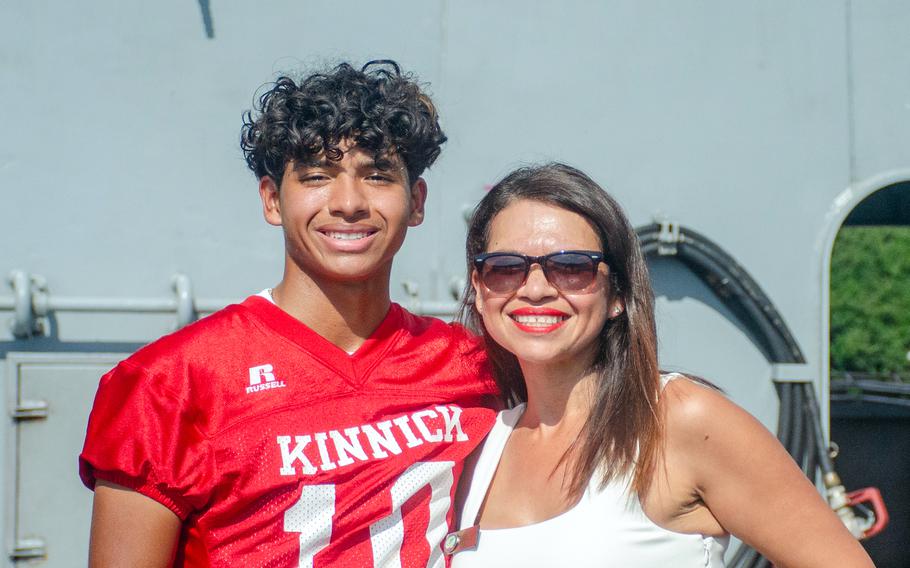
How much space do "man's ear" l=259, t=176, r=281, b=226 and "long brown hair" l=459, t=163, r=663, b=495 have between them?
0.47 m

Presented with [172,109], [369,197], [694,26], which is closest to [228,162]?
[172,109]

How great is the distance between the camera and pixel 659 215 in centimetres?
342

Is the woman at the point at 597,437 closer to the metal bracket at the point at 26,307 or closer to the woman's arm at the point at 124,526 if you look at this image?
the woman's arm at the point at 124,526

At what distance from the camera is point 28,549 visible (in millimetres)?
2801

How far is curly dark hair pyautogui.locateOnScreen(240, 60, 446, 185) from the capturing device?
1992 millimetres

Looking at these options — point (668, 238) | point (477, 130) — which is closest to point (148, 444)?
point (477, 130)

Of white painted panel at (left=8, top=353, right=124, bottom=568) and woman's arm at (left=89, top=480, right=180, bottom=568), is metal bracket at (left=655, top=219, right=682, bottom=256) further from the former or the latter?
woman's arm at (left=89, top=480, right=180, bottom=568)

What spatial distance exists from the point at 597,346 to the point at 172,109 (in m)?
1.69

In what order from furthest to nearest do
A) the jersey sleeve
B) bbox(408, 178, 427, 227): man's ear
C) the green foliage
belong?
the green foliage < bbox(408, 178, 427, 227): man's ear < the jersey sleeve

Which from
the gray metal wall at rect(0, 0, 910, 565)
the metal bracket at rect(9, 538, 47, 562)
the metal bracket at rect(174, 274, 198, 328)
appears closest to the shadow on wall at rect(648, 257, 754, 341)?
the gray metal wall at rect(0, 0, 910, 565)

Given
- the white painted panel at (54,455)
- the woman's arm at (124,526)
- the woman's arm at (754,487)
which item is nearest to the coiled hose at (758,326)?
the woman's arm at (754,487)

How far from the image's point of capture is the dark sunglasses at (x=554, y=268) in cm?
196

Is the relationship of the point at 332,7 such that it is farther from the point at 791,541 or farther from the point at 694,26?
the point at 791,541

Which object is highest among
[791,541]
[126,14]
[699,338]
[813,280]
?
[126,14]
